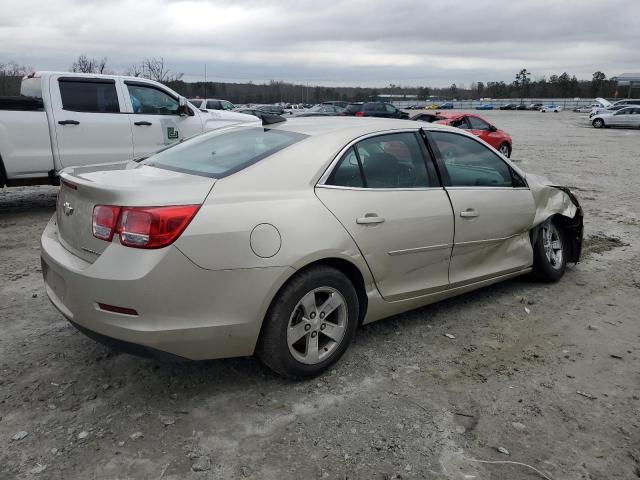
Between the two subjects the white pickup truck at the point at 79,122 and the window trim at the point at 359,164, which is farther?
the white pickup truck at the point at 79,122

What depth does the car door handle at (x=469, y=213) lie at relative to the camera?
419cm

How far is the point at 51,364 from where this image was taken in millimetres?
3564

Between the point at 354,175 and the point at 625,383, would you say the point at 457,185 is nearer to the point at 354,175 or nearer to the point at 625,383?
the point at 354,175

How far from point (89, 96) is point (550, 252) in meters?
6.59

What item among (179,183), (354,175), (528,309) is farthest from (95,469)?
(528,309)

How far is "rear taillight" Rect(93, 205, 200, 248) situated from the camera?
2814mm

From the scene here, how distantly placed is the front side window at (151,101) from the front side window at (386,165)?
5.73 meters

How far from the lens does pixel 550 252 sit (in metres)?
5.30

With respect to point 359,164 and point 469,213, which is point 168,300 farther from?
point 469,213

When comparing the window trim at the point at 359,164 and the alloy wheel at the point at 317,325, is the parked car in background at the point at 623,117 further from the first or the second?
the alloy wheel at the point at 317,325

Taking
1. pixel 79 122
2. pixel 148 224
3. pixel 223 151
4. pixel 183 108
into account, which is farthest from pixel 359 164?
pixel 183 108

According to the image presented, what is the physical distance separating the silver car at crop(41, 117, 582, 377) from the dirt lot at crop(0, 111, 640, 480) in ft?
1.04

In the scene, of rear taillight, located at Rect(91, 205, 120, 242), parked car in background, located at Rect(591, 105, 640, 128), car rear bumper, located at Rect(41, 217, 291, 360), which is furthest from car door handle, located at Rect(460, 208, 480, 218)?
parked car in background, located at Rect(591, 105, 640, 128)

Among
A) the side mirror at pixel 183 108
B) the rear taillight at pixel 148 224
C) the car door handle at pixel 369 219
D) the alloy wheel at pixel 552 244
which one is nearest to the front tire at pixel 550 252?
the alloy wheel at pixel 552 244
